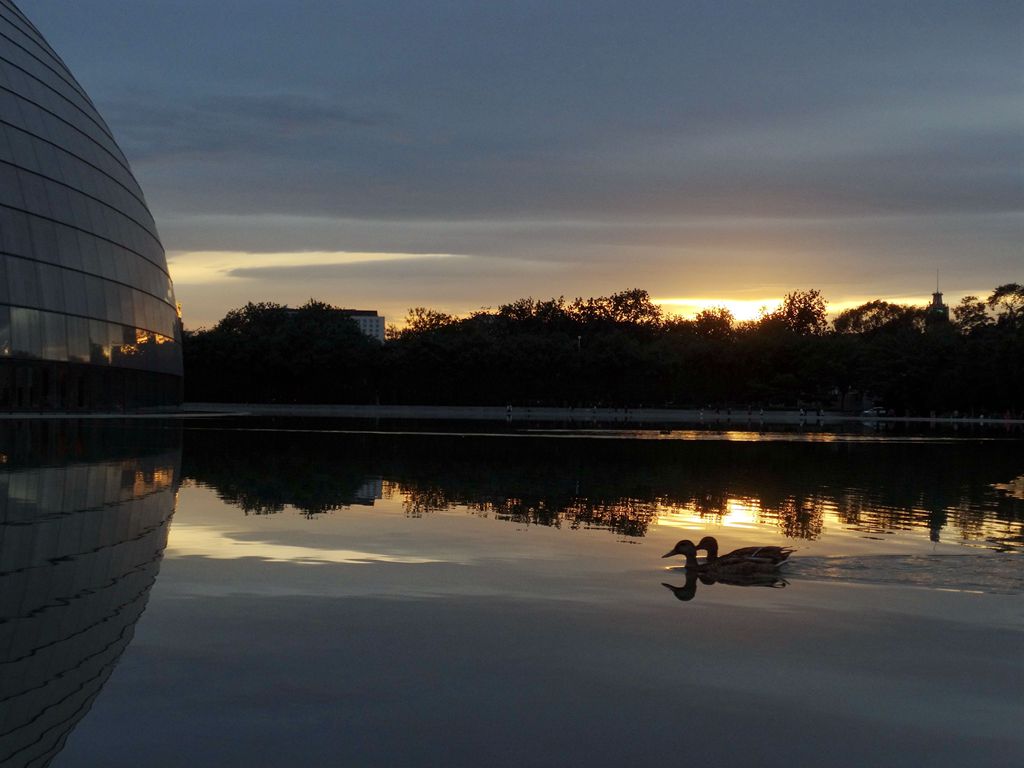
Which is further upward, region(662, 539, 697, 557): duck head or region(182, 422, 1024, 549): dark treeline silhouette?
region(182, 422, 1024, 549): dark treeline silhouette

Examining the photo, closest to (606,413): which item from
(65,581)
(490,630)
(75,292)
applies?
(75,292)

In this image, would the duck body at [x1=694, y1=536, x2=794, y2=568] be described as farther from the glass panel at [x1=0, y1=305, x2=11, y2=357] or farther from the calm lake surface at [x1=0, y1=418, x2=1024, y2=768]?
the glass panel at [x1=0, y1=305, x2=11, y2=357]

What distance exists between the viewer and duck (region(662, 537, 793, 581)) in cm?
1397

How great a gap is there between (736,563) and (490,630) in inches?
163

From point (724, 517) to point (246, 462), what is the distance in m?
14.4

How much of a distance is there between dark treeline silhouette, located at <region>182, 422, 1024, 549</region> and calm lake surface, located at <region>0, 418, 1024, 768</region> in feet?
0.68

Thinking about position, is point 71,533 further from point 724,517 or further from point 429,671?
point 724,517

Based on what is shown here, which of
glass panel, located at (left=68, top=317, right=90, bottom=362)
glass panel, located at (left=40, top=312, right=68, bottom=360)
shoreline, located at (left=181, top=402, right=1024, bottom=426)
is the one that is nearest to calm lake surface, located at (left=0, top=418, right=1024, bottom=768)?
glass panel, located at (left=40, top=312, right=68, bottom=360)

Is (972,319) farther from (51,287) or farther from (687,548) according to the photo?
(687,548)

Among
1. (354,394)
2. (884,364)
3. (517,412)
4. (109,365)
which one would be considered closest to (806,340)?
(884,364)

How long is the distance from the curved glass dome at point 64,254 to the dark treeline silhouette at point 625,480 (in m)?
19.1

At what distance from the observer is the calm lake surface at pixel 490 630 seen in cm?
782

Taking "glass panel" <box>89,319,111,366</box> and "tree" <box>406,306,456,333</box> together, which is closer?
"glass panel" <box>89,319,111,366</box>

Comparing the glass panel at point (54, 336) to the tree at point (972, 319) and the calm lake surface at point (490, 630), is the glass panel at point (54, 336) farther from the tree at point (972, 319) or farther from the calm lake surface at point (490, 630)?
the tree at point (972, 319)
